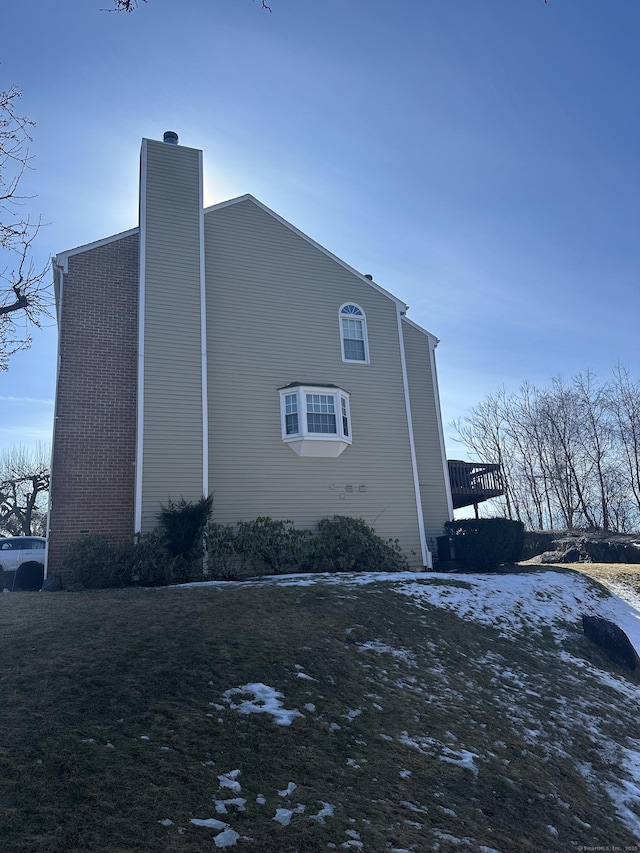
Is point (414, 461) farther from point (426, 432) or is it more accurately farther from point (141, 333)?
point (141, 333)

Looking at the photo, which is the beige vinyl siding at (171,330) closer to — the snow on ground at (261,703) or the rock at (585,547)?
the snow on ground at (261,703)

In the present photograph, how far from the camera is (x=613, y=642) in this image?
10.2m

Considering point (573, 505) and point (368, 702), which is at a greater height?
point (573, 505)

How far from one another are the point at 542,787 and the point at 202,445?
32.1ft

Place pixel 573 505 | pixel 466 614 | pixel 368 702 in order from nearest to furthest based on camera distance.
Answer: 1. pixel 368 702
2. pixel 466 614
3. pixel 573 505

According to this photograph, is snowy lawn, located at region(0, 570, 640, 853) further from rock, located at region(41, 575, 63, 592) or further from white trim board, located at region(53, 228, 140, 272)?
white trim board, located at region(53, 228, 140, 272)

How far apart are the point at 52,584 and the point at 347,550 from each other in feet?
20.6

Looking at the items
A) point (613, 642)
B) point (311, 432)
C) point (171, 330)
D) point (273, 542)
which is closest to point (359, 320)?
point (311, 432)

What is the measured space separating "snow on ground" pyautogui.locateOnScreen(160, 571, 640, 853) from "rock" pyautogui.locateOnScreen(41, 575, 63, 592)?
10.9 ft

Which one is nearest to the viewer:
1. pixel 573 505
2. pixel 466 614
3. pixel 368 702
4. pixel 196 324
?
pixel 368 702

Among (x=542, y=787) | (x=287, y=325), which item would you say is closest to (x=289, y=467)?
(x=287, y=325)

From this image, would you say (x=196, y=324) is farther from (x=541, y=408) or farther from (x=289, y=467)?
(x=541, y=408)

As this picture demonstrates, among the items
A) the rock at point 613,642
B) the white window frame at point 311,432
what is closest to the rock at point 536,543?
the white window frame at point 311,432

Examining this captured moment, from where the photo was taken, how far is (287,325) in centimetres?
1559
